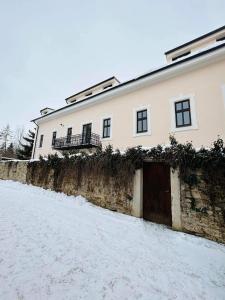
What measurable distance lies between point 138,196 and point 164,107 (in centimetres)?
681

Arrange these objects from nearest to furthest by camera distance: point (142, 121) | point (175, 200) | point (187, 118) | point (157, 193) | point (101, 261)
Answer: point (101, 261)
point (175, 200)
point (157, 193)
point (187, 118)
point (142, 121)

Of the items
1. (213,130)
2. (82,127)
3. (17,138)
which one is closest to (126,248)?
(213,130)

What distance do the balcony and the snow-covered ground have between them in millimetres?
8814

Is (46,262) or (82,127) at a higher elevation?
(82,127)

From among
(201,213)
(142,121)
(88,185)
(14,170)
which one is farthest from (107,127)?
(201,213)

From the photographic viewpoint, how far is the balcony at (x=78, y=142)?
45.4ft

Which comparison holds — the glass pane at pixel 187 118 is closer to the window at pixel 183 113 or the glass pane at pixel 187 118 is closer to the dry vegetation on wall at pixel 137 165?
the window at pixel 183 113

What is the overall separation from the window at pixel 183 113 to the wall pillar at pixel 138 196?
5266mm

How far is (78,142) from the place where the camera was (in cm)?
1511

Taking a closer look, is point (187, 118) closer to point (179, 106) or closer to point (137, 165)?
point (179, 106)

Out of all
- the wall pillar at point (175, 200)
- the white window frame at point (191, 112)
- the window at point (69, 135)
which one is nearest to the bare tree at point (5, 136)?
the window at point (69, 135)

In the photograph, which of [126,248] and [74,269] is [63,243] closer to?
[74,269]

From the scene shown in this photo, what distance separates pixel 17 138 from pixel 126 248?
183 ft

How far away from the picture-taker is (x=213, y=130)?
8.87 m
